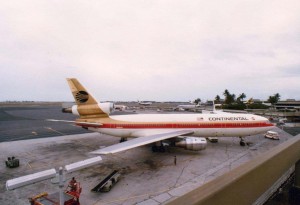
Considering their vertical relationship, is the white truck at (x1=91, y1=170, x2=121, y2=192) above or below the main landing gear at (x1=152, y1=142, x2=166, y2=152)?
below

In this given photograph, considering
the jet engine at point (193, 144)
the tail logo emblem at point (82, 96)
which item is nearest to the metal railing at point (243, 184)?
the jet engine at point (193, 144)

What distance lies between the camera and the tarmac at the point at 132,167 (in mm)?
15609

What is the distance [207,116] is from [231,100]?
96.4m

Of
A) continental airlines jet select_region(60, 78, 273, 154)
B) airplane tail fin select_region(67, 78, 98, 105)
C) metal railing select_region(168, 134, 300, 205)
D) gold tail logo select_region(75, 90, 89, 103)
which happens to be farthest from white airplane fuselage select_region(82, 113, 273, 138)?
metal railing select_region(168, 134, 300, 205)

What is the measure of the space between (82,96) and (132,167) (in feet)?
40.9

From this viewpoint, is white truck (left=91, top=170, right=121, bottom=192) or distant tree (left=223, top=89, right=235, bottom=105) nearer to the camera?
white truck (left=91, top=170, right=121, bottom=192)

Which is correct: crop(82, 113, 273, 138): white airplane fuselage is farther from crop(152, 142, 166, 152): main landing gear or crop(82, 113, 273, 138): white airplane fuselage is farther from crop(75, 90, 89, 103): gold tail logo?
crop(75, 90, 89, 103): gold tail logo

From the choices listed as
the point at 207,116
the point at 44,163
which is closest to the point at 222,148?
the point at 207,116

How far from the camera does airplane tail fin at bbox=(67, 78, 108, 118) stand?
91.8 ft

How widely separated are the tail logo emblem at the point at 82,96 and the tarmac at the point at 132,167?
6832 millimetres

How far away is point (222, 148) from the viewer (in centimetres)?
2872

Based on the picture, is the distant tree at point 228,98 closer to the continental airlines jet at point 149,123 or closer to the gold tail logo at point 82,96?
the continental airlines jet at point 149,123

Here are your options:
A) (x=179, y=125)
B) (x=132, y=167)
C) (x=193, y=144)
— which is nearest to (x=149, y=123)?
(x=179, y=125)

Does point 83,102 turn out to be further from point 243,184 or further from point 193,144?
point 243,184
